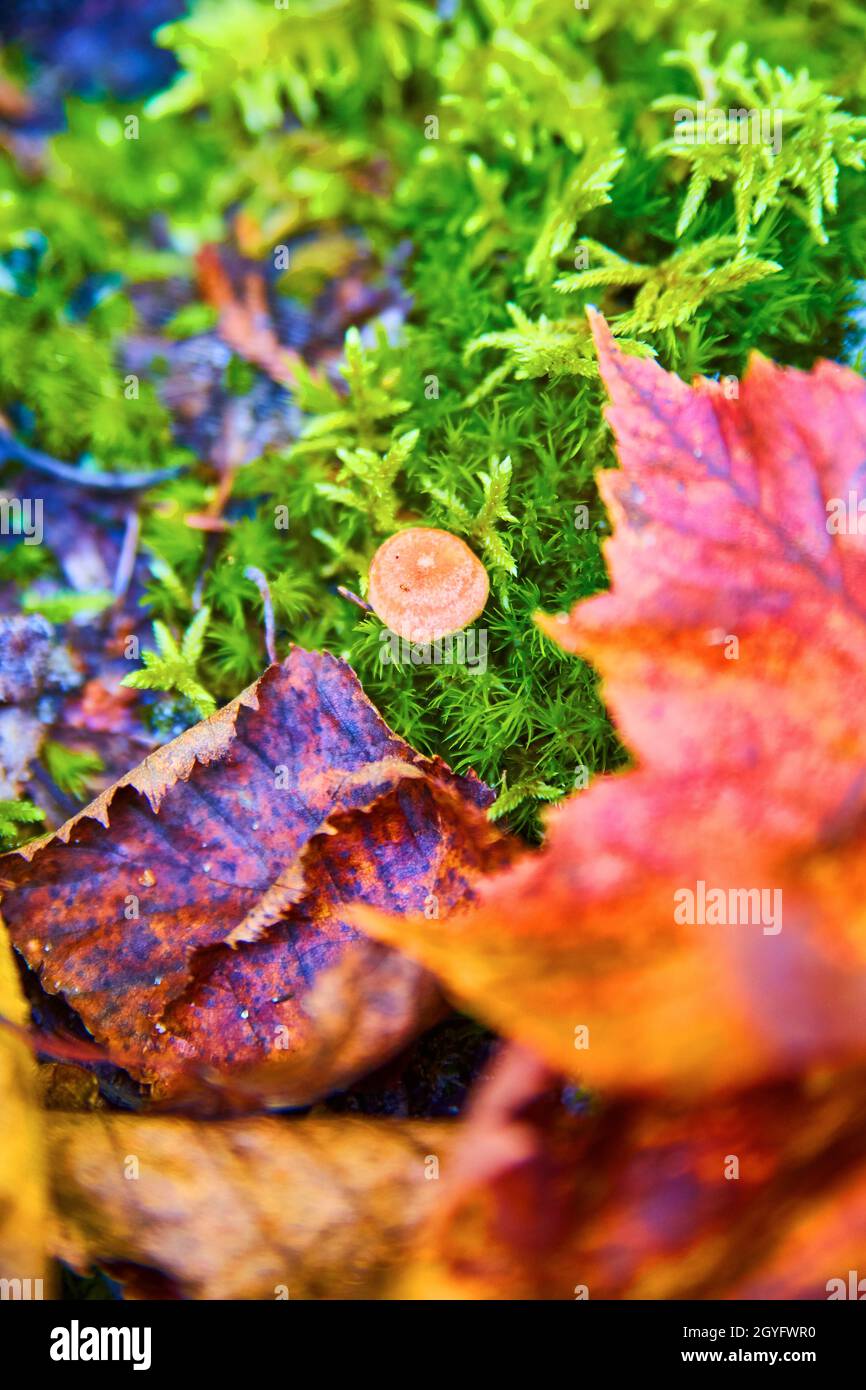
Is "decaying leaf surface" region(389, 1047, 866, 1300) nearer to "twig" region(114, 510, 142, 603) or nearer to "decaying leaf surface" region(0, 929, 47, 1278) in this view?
"decaying leaf surface" region(0, 929, 47, 1278)

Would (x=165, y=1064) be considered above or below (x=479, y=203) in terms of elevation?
below

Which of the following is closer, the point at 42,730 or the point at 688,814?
the point at 688,814

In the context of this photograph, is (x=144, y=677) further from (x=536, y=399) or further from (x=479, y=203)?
(x=479, y=203)

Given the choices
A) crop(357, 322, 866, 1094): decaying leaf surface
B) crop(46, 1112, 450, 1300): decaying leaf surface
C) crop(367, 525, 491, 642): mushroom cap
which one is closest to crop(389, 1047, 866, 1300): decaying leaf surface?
crop(357, 322, 866, 1094): decaying leaf surface

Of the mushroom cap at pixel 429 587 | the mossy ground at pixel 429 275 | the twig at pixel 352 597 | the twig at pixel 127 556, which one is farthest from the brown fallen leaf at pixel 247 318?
the mushroom cap at pixel 429 587

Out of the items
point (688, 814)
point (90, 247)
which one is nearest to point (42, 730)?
point (90, 247)

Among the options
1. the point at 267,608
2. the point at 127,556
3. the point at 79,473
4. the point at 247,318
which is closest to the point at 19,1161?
the point at 267,608
